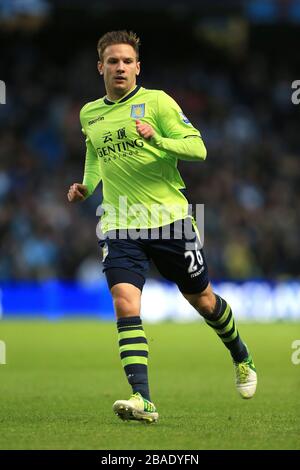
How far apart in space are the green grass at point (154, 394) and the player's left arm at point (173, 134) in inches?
69.0

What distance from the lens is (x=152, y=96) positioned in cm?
705

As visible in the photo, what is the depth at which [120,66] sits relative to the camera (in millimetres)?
6965

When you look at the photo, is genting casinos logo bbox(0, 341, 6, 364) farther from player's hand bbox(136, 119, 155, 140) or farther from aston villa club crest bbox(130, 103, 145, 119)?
player's hand bbox(136, 119, 155, 140)

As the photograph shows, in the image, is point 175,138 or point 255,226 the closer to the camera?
point 175,138

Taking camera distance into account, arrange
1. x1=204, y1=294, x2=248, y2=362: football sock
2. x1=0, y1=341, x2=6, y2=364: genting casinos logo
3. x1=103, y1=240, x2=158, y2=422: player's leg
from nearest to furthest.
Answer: x1=103, y1=240, x2=158, y2=422: player's leg
x1=204, y1=294, x2=248, y2=362: football sock
x1=0, y1=341, x2=6, y2=364: genting casinos logo

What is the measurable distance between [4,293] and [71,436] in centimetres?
1452

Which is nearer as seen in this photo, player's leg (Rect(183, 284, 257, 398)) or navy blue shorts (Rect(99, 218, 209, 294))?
navy blue shorts (Rect(99, 218, 209, 294))

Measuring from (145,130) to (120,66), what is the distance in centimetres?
65

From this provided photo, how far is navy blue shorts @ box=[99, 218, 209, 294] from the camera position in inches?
270

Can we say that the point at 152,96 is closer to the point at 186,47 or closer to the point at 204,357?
the point at 204,357

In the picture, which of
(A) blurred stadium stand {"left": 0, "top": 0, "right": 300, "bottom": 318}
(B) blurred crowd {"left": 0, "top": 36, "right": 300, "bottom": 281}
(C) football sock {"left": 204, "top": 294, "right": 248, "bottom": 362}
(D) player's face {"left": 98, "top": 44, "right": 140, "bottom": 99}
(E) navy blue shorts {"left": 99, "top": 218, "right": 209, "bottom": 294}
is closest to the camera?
(E) navy blue shorts {"left": 99, "top": 218, "right": 209, "bottom": 294}

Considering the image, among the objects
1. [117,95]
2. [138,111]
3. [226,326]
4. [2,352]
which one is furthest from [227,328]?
[2,352]

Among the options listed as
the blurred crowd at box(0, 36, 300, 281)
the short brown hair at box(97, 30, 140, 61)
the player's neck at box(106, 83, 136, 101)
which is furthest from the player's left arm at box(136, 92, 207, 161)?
the blurred crowd at box(0, 36, 300, 281)
